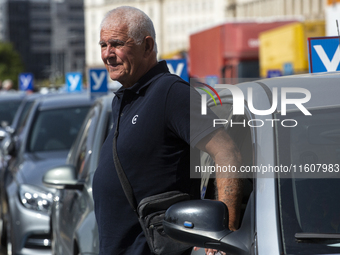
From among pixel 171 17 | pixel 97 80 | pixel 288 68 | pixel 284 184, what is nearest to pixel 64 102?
pixel 97 80

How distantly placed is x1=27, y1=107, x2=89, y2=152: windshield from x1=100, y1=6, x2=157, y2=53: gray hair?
5.03 m

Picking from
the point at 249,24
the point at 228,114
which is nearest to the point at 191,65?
the point at 249,24

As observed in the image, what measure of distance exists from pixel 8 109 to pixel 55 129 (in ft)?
A: 24.0

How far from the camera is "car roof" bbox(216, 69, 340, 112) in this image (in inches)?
101

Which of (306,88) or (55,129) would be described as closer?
(306,88)

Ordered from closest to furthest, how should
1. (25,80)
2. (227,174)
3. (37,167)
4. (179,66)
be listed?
1. (227,174)
2. (37,167)
3. (179,66)
4. (25,80)

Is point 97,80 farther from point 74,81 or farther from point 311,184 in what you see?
point 311,184

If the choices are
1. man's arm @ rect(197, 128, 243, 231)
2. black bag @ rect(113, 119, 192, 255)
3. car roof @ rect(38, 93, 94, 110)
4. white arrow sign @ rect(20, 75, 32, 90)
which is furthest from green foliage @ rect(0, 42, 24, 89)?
man's arm @ rect(197, 128, 243, 231)

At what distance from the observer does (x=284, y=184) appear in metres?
2.42

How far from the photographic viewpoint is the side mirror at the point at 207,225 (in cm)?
231

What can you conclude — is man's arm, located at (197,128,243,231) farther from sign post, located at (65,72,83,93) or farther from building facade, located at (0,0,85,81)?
building facade, located at (0,0,85,81)

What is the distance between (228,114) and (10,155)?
6.17 m

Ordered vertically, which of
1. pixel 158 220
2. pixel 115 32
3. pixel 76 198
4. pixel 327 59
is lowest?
pixel 76 198

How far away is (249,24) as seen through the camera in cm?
2806
